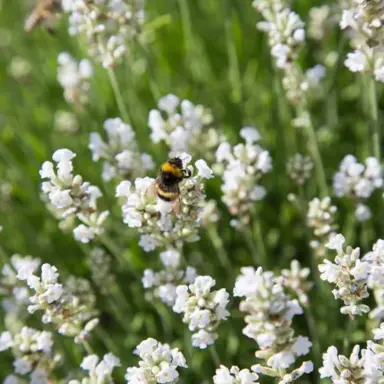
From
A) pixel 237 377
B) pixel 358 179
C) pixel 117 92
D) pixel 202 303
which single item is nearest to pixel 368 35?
pixel 358 179

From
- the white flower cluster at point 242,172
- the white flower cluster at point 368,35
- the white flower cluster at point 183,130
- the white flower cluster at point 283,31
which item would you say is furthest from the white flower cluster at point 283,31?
the white flower cluster at point 183,130

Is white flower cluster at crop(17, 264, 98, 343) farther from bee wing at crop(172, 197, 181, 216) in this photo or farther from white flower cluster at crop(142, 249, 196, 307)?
bee wing at crop(172, 197, 181, 216)

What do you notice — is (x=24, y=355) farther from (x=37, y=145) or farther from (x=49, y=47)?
(x=49, y=47)

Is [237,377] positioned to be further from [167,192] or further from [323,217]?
[323,217]

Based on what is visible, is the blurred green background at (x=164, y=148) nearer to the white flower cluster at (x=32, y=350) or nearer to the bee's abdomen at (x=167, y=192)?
the white flower cluster at (x=32, y=350)

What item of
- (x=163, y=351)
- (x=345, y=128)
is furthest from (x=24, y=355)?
(x=345, y=128)

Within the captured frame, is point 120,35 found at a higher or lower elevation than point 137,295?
higher

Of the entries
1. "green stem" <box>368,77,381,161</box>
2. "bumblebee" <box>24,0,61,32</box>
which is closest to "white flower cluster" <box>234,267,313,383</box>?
"green stem" <box>368,77,381,161</box>
